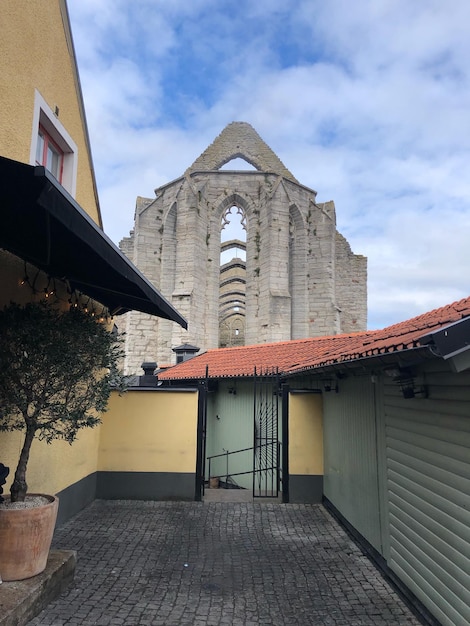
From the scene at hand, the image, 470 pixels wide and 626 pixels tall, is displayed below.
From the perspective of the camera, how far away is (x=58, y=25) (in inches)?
249

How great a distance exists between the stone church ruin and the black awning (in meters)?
14.7

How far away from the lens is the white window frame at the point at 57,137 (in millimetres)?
5434

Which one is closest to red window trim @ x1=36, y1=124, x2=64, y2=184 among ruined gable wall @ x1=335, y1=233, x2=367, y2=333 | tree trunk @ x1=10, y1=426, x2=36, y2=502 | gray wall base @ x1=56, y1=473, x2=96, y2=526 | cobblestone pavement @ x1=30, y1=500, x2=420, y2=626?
tree trunk @ x1=10, y1=426, x2=36, y2=502

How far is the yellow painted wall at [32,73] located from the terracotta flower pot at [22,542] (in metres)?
3.68

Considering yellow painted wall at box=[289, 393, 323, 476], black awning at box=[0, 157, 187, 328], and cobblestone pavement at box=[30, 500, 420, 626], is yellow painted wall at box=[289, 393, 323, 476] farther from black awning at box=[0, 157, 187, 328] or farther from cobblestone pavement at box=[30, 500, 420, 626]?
black awning at box=[0, 157, 187, 328]

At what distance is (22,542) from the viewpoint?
3566 mm

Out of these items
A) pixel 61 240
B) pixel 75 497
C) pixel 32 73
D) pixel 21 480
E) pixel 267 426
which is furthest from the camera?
pixel 267 426

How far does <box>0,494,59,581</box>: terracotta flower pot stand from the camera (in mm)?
3539

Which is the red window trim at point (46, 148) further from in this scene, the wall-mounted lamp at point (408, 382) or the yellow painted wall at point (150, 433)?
the wall-mounted lamp at point (408, 382)

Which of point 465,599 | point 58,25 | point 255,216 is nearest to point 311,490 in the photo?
point 465,599

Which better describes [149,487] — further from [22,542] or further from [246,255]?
[246,255]

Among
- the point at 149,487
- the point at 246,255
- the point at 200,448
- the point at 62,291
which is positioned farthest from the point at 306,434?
the point at 246,255

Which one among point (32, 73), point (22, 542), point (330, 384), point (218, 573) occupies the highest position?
point (32, 73)

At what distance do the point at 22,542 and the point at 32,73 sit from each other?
212 inches
